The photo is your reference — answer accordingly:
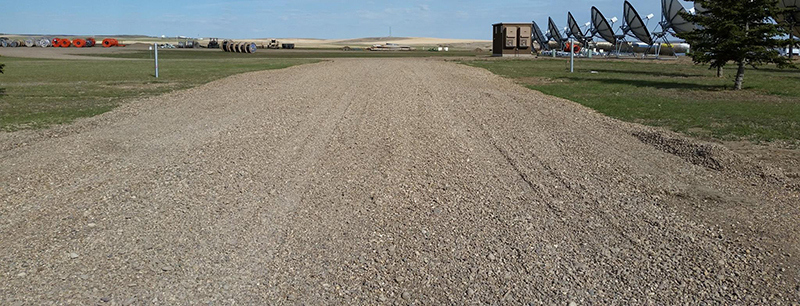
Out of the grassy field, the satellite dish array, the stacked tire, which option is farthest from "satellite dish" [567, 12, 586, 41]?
the grassy field

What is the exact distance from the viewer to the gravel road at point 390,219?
15.6 ft

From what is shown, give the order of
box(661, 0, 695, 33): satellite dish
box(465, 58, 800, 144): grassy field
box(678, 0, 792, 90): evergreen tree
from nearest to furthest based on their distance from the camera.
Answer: box(465, 58, 800, 144): grassy field < box(678, 0, 792, 90): evergreen tree < box(661, 0, 695, 33): satellite dish

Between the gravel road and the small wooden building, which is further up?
the small wooden building

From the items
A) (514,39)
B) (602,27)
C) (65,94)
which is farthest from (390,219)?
(602,27)

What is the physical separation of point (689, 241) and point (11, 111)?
601 inches

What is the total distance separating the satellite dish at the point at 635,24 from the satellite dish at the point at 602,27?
10.9 ft

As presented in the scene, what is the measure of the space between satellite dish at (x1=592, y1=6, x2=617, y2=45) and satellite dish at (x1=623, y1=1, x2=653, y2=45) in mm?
3320

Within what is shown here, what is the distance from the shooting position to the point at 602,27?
237 feet

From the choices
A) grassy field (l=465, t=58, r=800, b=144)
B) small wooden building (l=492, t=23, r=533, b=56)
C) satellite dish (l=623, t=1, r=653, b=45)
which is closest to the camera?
grassy field (l=465, t=58, r=800, b=144)

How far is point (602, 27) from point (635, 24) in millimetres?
7579

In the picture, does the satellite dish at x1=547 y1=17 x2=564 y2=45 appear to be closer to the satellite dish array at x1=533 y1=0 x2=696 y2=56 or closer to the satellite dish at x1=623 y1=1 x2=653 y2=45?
the satellite dish array at x1=533 y1=0 x2=696 y2=56

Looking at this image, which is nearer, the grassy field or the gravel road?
Result: the gravel road

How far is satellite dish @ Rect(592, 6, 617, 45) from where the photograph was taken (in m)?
70.2

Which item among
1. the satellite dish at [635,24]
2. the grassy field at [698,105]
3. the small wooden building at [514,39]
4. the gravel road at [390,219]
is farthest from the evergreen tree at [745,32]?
the small wooden building at [514,39]
